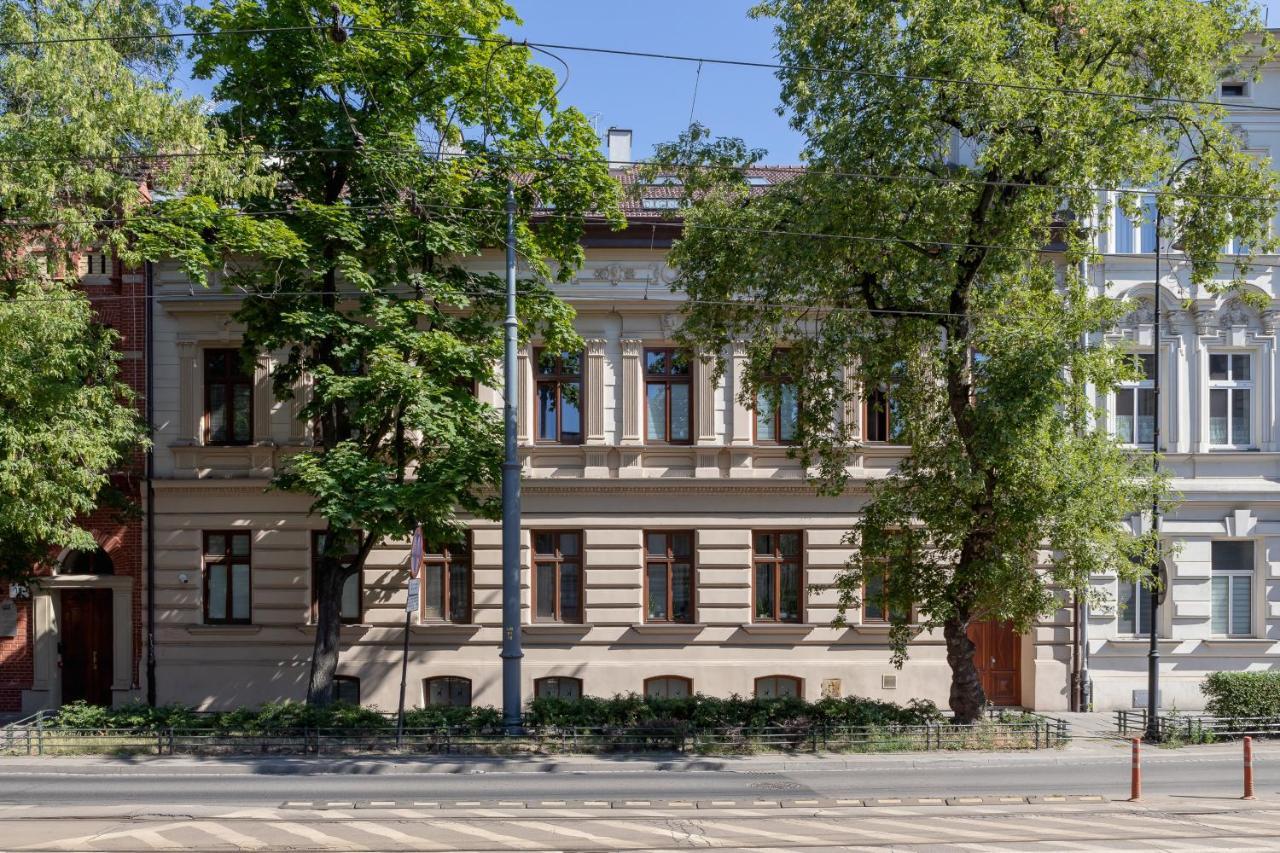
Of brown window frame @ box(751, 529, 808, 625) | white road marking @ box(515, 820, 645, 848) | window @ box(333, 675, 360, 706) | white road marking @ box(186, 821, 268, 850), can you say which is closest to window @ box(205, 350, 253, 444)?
window @ box(333, 675, 360, 706)

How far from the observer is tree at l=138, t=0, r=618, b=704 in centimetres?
1642

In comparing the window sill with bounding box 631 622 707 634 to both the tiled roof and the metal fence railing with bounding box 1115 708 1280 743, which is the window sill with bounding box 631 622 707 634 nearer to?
the tiled roof

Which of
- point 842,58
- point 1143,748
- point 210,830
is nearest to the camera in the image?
point 210,830

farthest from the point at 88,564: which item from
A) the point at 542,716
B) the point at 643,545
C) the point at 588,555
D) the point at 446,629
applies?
the point at 643,545

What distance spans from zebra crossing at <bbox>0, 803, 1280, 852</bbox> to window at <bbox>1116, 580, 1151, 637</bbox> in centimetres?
972

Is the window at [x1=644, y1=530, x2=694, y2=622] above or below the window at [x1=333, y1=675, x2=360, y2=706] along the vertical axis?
above

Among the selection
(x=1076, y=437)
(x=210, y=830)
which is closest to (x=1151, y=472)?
(x=1076, y=437)

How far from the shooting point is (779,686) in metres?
21.9

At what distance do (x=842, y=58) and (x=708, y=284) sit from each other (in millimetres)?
4029

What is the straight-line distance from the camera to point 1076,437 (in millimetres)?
16250

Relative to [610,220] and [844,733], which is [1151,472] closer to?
[844,733]

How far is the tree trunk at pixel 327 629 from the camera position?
1842cm

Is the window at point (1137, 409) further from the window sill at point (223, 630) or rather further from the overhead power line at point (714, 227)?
the window sill at point (223, 630)

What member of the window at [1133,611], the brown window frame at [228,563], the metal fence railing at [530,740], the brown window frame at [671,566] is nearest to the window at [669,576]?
the brown window frame at [671,566]
